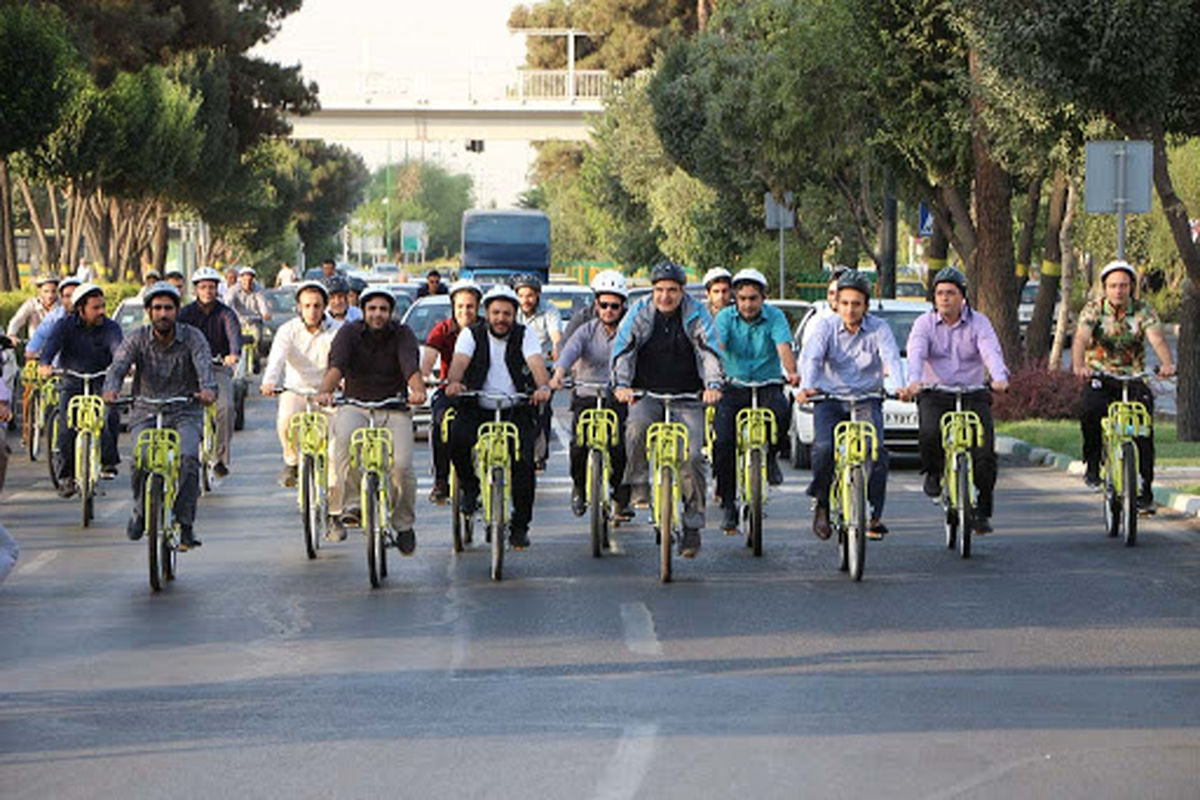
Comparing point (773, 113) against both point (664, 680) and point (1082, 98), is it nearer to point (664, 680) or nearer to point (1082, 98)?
point (1082, 98)

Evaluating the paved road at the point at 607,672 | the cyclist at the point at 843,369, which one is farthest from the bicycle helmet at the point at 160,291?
the cyclist at the point at 843,369

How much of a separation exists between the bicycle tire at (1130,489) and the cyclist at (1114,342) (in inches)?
17.7

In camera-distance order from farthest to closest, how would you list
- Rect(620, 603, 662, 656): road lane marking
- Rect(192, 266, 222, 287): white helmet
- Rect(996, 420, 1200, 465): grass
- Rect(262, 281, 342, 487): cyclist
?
1. Rect(996, 420, 1200, 465): grass
2. Rect(192, 266, 222, 287): white helmet
3. Rect(262, 281, 342, 487): cyclist
4. Rect(620, 603, 662, 656): road lane marking

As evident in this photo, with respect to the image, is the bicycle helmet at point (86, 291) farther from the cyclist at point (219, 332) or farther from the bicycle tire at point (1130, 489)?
the bicycle tire at point (1130, 489)

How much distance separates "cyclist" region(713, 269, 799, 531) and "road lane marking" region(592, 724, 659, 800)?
6.82 metres

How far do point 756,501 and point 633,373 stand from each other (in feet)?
4.12

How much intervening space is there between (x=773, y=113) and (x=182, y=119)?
69.3 ft

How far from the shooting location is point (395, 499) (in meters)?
14.0

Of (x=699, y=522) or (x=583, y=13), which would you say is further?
(x=583, y=13)

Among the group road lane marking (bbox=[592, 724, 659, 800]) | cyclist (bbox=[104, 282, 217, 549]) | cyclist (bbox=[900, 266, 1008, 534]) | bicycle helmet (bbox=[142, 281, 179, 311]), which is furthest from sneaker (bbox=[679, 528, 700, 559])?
road lane marking (bbox=[592, 724, 659, 800])

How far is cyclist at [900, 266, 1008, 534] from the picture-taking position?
1556cm

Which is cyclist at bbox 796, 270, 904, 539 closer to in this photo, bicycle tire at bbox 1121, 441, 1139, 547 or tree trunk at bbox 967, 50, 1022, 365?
bicycle tire at bbox 1121, 441, 1139, 547

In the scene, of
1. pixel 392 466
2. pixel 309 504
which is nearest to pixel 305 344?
→ pixel 309 504

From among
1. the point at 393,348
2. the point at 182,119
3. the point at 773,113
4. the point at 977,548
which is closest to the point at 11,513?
the point at 393,348
